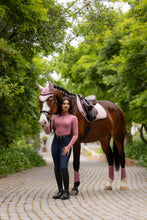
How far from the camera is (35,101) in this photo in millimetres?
12938

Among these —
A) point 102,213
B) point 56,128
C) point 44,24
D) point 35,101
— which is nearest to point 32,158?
point 35,101

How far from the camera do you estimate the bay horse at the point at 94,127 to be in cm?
546

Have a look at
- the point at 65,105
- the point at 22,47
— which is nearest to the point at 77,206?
the point at 65,105

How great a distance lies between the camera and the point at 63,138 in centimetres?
568

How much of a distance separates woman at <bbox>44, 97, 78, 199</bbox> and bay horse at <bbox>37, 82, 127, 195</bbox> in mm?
207

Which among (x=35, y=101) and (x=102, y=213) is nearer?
(x=102, y=213)

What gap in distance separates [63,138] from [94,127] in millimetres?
1199

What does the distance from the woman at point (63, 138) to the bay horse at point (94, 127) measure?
0.21 m

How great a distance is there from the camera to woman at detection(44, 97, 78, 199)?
5578mm

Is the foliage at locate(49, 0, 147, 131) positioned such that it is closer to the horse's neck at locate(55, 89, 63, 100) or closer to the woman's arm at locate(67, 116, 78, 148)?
the horse's neck at locate(55, 89, 63, 100)

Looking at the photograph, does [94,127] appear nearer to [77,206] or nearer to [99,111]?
[99,111]

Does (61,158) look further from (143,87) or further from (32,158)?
→ (32,158)

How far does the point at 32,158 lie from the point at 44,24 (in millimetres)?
7865

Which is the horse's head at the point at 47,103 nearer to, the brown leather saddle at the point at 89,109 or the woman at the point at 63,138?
the woman at the point at 63,138
